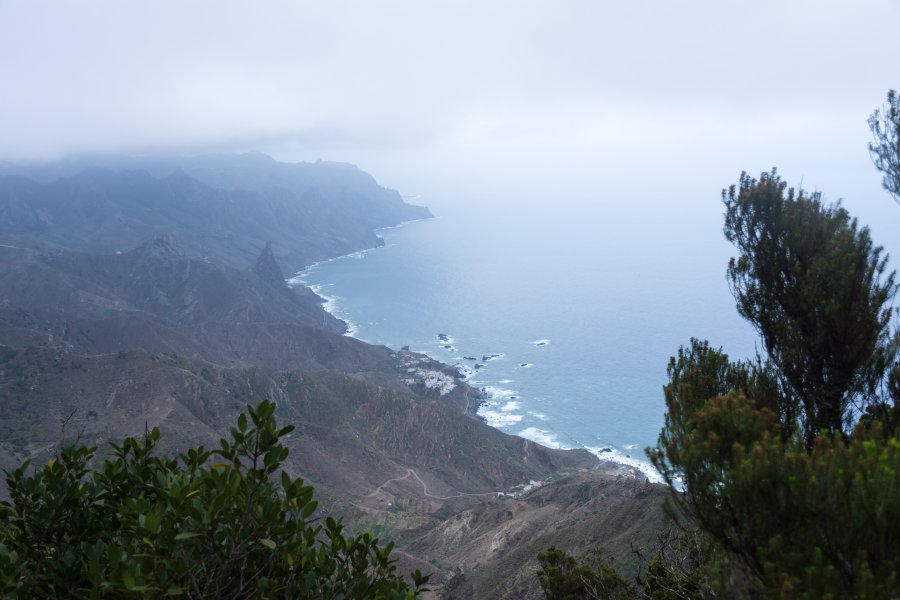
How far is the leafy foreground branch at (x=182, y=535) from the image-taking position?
4.40 m

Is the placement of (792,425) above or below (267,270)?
above

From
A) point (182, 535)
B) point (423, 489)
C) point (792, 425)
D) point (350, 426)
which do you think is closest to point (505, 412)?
point (350, 426)

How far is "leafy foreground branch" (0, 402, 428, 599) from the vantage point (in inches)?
173

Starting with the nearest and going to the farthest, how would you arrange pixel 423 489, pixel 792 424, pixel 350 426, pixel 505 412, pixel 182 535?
pixel 182 535 < pixel 792 424 < pixel 423 489 < pixel 350 426 < pixel 505 412

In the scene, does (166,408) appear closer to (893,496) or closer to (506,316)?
(893,496)

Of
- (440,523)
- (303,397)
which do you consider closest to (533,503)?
(440,523)

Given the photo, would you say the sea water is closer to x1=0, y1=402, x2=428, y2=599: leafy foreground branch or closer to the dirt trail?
the dirt trail

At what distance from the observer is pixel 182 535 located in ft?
13.8

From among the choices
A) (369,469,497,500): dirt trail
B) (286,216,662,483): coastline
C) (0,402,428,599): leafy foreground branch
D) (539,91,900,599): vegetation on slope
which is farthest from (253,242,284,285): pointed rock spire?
(0,402,428,599): leafy foreground branch

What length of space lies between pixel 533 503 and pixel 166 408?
3926cm

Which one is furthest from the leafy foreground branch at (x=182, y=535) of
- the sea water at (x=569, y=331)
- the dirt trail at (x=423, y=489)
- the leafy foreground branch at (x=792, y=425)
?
the sea water at (x=569, y=331)

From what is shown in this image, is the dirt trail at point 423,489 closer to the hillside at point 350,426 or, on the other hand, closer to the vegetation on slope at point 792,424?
the hillside at point 350,426

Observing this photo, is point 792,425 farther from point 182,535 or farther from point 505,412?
point 505,412

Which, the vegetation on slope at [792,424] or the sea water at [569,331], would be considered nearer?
the vegetation on slope at [792,424]
